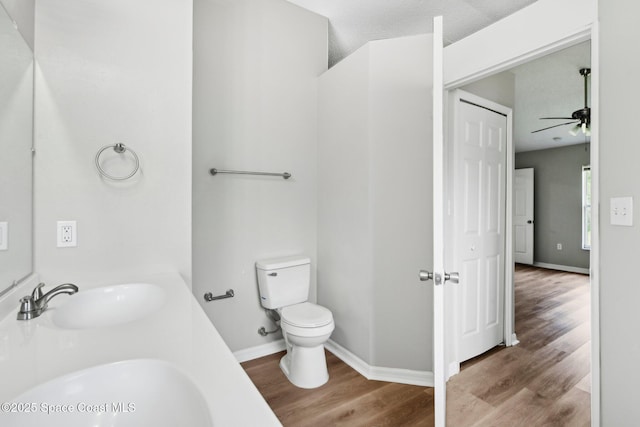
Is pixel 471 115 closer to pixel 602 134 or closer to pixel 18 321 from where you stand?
pixel 602 134

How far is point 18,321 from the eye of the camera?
86 centimetres

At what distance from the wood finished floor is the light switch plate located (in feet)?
3.79

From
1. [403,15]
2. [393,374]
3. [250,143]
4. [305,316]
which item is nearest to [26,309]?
[305,316]

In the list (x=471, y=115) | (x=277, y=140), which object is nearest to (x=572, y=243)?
(x=471, y=115)

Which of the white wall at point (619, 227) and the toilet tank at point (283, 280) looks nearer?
the white wall at point (619, 227)

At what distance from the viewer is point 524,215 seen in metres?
6.09

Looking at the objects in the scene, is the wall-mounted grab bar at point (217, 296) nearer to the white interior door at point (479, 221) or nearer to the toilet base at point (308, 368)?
the toilet base at point (308, 368)

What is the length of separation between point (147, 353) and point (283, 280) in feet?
5.06

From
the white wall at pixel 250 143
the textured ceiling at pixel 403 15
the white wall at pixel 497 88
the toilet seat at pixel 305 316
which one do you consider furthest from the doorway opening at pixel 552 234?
the white wall at pixel 250 143

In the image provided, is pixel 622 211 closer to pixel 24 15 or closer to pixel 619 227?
pixel 619 227

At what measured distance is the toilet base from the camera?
6.20ft

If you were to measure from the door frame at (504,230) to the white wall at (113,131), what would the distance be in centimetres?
165

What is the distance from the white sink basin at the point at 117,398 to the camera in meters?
0.55

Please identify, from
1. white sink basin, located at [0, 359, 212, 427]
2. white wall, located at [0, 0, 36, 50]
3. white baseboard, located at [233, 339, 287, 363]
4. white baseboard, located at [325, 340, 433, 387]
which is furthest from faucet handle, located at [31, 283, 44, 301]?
white baseboard, located at [325, 340, 433, 387]
